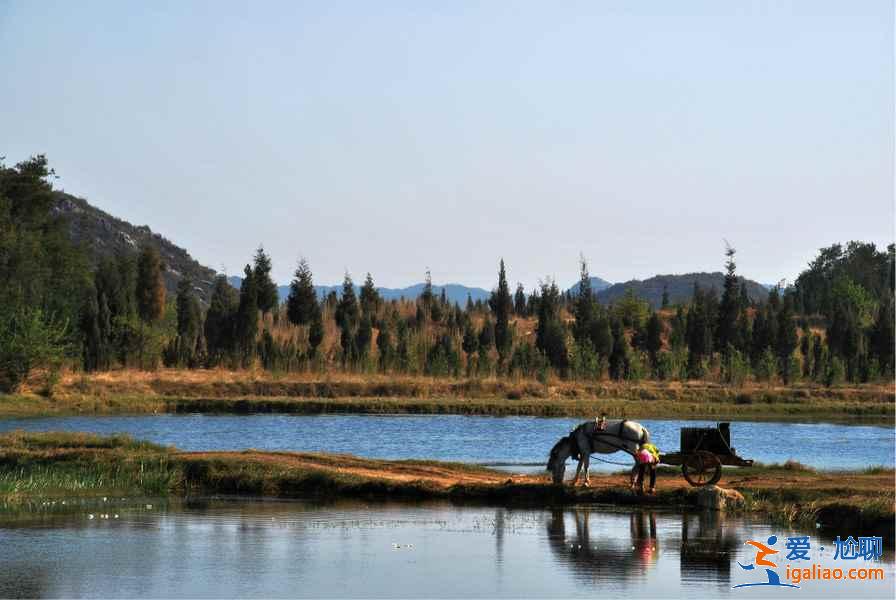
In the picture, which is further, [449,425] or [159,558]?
[449,425]

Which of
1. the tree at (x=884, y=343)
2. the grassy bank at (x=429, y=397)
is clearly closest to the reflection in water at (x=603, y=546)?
the grassy bank at (x=429, y=397)

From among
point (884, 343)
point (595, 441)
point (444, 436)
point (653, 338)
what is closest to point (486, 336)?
point (653, 338)

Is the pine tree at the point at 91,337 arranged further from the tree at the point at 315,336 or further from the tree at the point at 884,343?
the tree at the point at 884,343

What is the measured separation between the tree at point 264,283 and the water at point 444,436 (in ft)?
86.0

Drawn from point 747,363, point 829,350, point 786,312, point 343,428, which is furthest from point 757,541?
point 829,350

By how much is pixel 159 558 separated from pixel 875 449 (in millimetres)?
28987

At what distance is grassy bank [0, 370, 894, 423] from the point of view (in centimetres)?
5584

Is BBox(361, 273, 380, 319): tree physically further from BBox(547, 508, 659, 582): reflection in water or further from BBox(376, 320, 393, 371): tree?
BBox(547, 508, 659, 582): reflection in water

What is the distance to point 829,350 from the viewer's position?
8231cm

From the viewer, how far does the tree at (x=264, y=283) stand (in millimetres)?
77875

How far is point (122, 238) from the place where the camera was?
150000 mm

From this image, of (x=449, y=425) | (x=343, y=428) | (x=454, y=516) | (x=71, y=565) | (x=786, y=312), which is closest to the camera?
(x=71, y=565)

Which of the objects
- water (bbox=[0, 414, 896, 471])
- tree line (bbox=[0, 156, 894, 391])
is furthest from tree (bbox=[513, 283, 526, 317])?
water (bbox=[0, 414, 896, 471])

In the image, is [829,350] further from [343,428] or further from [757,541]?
[757,541]
